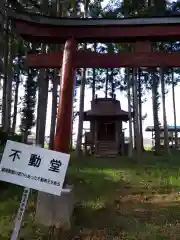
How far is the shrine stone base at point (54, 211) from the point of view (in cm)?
534

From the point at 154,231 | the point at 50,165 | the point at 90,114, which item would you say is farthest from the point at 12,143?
the point at 90,114

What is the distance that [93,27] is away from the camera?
6855mm

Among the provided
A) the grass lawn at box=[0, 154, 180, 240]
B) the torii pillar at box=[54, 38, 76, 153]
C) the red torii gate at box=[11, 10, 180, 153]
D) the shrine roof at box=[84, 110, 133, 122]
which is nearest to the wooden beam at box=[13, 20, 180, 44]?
the red torii gate at box=[11, 10, 180, 153]

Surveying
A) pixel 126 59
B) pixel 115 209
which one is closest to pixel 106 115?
pixel 126 59

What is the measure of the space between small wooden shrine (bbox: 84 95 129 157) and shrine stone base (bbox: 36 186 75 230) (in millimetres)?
12307

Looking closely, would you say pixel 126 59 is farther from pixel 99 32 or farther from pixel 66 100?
pixel 66 100

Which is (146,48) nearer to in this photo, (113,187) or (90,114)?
(113,187)

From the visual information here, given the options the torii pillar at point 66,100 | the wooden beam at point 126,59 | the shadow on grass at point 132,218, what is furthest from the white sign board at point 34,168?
the wooden beam at point 126,59

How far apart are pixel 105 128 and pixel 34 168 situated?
51.5ft

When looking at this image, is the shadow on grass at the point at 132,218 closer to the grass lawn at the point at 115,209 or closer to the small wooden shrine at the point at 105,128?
the grass lawn at the point at 115,209

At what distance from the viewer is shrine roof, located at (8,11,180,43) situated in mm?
6770

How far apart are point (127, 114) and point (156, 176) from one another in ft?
29.5

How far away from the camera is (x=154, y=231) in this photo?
5.24 metres

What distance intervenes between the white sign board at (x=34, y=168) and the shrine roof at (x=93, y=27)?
3446 millimetres
